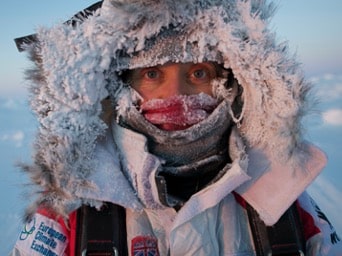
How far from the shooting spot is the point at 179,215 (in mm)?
1327

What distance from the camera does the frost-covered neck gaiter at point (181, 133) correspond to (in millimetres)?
1343

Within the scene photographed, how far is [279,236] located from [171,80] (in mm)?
605

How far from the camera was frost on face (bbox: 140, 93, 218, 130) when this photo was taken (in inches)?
53.2

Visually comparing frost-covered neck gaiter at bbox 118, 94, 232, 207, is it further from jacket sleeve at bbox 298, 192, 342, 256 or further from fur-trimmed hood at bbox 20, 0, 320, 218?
jacket sleeve at bbox 298, 192, 342, 256

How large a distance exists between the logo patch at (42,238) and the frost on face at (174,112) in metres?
0.45

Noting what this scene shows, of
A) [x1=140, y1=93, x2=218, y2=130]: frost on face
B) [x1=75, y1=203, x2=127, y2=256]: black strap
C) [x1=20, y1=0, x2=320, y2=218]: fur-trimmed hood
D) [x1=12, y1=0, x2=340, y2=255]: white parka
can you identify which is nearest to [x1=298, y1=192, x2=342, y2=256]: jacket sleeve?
[x1=12, y1=0, x2=340, y2=255]: white parka

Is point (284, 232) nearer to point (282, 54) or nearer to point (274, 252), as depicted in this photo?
point (274, 252)

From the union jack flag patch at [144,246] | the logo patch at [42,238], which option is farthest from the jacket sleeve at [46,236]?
the union jack flag patch at [144,246]

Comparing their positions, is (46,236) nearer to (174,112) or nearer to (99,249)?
(99,249)

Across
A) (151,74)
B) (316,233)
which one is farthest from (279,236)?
(151,74)

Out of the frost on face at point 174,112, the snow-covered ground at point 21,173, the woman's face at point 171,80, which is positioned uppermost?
the woman's face at point 171,80

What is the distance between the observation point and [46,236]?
1.30 m

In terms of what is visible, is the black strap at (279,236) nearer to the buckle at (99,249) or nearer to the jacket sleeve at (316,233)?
the jacket sleeve at (316,233)

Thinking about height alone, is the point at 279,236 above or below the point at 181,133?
below
